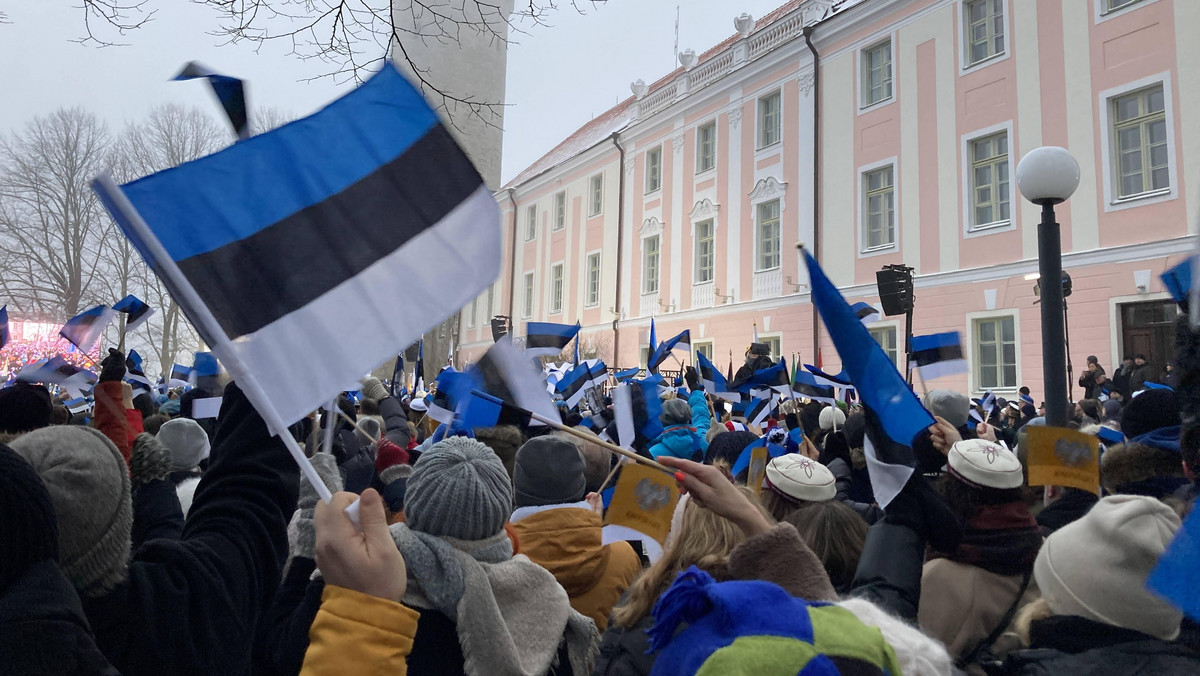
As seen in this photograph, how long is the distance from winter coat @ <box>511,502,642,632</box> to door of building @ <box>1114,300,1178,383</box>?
14362mm

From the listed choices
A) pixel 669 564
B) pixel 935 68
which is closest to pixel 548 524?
pixel 669 564

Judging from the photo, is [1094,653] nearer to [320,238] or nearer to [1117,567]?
[1117,567]

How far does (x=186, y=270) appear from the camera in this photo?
1807 millimetres

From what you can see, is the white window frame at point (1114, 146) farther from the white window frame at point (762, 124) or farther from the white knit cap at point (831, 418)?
the white knit cap at point (831, 418)

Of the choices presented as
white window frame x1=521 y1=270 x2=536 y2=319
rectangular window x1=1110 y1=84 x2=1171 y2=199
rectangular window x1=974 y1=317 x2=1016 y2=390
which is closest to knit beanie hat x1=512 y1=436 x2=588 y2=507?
rectangular window x1=1110 y1=84 x2=1171 y2=199

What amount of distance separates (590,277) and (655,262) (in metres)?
4.47

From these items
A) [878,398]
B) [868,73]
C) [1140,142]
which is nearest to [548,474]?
[878,398]

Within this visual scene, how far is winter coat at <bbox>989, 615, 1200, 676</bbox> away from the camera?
1.47 m

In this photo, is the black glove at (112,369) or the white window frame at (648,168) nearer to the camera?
the black glove at (112,369)

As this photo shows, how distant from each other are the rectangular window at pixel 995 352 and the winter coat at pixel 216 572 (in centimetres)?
1704

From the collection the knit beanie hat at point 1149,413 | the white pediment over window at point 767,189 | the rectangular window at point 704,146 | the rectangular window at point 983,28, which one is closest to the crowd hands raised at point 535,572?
the knit beanie hat at point 1149,413

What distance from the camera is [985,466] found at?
93.3 inches

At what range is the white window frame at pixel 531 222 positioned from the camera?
3541cm

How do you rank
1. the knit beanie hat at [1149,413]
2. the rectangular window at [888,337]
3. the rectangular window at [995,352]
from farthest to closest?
1. the rectangular window at [888,337]
2. the rectangular window at [995,352]
3. the knit beanie hat at [1149,413]
